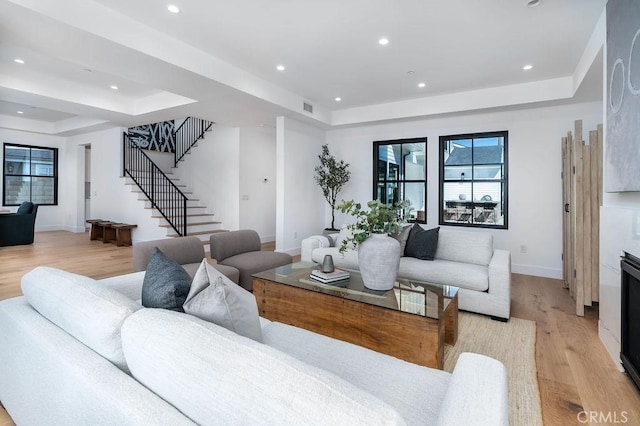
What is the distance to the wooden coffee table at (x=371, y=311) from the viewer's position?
80.8 inches

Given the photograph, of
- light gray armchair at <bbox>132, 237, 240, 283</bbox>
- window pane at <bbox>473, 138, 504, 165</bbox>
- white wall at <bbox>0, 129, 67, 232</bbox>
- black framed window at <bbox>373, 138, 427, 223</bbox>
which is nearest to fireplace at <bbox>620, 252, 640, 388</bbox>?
light gray armchair at <bbox>132, 237, 240, 283</bbox>

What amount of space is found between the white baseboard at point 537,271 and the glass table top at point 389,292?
3242 millimetres

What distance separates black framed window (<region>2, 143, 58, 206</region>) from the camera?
27.5ft

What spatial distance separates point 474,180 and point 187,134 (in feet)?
23.3

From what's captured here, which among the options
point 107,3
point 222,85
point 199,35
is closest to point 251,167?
point 222,85

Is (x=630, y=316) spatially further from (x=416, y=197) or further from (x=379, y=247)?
(x=416, y=197)

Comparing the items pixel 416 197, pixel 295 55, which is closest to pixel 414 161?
pixel 416 197

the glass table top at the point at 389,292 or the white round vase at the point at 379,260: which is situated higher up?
the white round vase at the point at 379,260

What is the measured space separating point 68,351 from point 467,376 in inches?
52.5

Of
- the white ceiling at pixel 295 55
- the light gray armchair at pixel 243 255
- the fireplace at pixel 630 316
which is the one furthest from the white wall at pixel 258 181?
the fireplace at pixel 630 316

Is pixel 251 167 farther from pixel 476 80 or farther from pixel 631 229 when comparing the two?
pixel 631 229

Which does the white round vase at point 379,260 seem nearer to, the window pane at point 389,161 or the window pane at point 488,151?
the window pane at point 488,151

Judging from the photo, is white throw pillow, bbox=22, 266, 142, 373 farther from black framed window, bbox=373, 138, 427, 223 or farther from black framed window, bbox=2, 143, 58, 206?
black framed window, bbox=2, 143, 58, 206

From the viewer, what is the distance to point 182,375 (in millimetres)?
838
